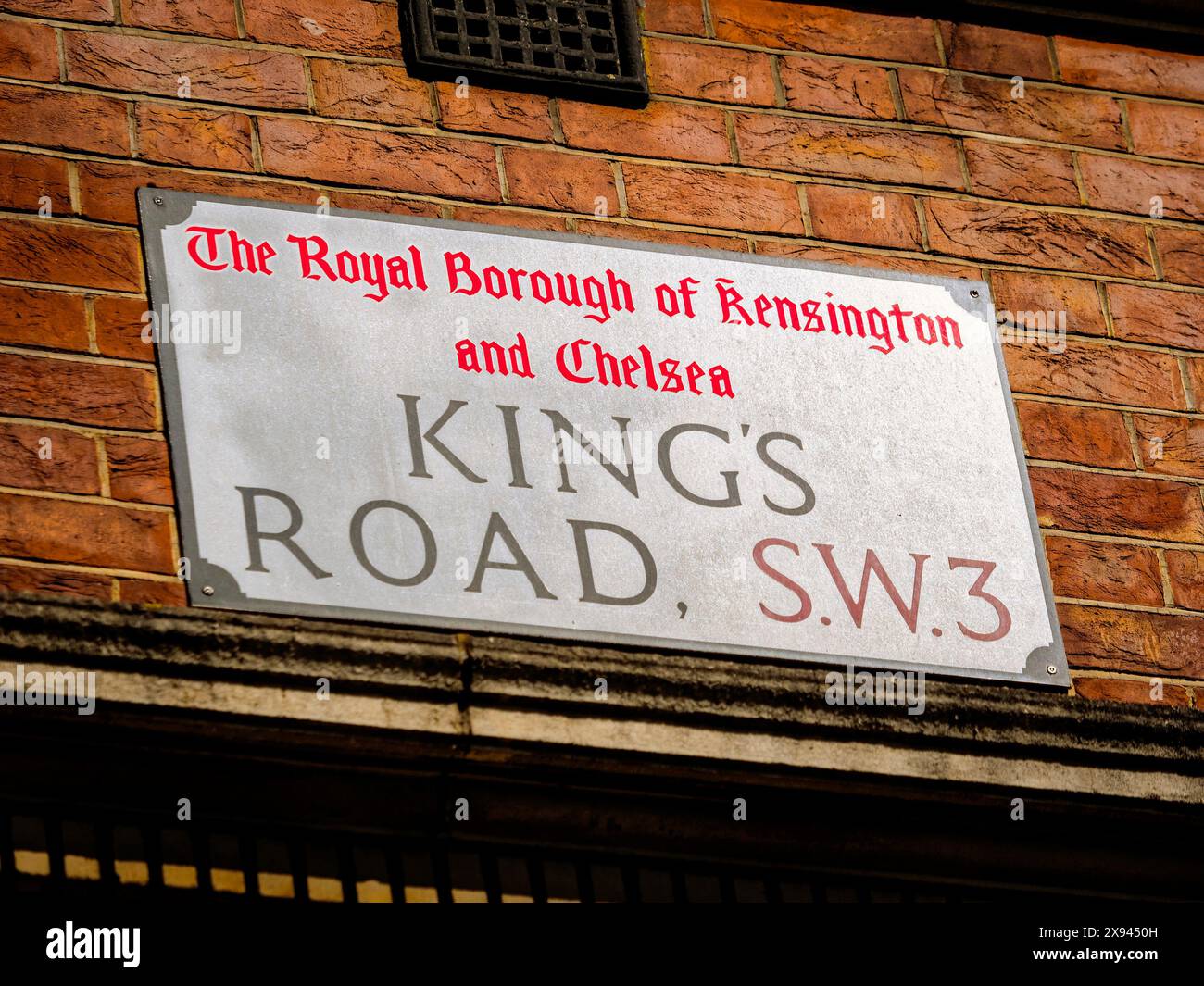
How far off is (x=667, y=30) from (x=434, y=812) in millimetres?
1896

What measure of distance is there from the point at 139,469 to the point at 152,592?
25 cm

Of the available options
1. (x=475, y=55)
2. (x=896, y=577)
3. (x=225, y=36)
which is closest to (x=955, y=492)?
(x=896, y=577)

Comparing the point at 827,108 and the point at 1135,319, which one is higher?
the point at 827,108

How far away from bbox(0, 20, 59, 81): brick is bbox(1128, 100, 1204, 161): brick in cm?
235

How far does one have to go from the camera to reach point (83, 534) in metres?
3.98

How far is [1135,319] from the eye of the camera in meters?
4.90

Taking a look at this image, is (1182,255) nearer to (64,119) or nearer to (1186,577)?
(1186,577)

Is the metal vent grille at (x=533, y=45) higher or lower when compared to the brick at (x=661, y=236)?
higher

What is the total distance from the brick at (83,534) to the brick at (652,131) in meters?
1.28

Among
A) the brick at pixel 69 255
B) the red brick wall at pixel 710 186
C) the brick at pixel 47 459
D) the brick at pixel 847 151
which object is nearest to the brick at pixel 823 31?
the red brick wall at pixel 710 186

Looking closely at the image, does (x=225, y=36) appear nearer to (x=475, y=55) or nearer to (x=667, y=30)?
(x=475, y=55)

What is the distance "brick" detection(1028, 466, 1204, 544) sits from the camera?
15.0ft

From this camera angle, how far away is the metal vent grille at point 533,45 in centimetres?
473

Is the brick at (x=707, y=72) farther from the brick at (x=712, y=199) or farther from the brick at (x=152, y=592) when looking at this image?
the brick at (x=152, y=592)
